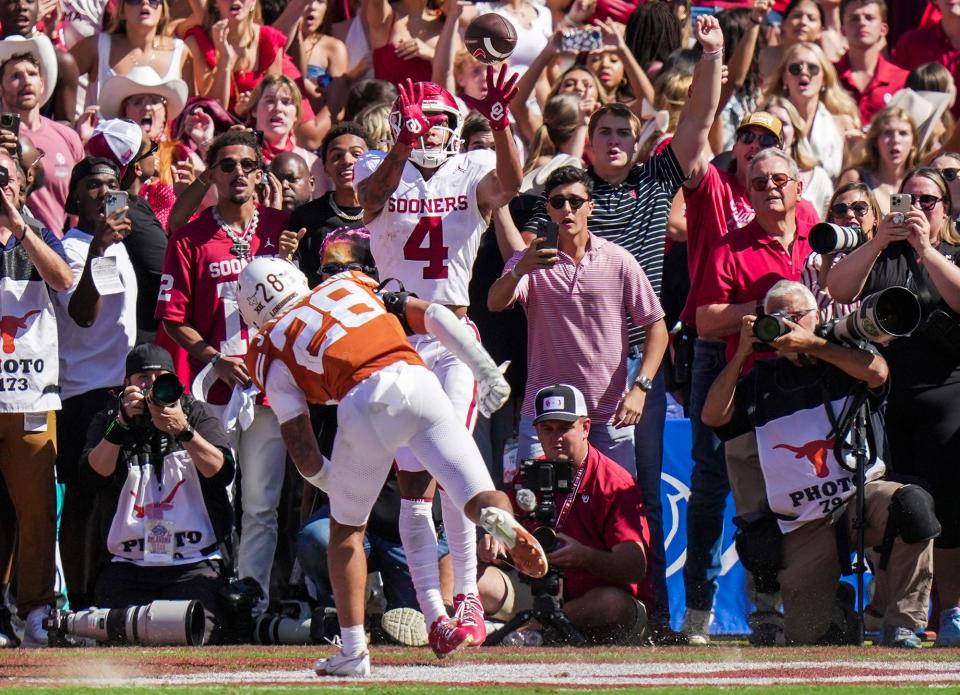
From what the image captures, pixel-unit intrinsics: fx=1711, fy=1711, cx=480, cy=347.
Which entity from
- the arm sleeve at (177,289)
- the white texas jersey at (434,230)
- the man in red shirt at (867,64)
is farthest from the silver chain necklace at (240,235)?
the man in red shirt at (867,64)

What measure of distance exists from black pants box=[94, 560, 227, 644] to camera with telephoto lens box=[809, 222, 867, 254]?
3534 mm

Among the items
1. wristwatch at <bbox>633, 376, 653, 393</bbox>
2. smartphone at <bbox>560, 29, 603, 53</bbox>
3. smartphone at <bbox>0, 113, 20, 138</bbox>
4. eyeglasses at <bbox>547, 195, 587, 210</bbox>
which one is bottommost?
wristwatch at <bbox>633, 376, 653, 393</bbox>

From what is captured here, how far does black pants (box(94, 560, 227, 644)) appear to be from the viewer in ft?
29.5

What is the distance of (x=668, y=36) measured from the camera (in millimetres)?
12336

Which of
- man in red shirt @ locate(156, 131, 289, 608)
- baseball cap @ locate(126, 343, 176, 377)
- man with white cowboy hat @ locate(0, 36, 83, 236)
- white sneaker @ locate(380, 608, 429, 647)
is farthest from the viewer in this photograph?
man with white cowboy hat @ locate(0, 36, 83, 236)

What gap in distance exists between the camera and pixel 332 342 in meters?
6.96

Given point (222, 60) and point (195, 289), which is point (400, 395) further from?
point (222, 60)

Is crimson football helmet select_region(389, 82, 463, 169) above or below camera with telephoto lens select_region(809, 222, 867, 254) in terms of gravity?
above

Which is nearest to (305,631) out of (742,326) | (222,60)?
(742,326)

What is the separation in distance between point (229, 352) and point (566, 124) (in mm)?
2576

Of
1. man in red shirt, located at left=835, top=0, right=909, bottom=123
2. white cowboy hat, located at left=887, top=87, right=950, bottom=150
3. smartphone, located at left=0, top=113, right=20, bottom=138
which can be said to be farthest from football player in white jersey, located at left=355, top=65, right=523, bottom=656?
man in red shirt, located at left=835, top=0, right=909, bottom=123

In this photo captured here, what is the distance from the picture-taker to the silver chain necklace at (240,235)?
966 cm

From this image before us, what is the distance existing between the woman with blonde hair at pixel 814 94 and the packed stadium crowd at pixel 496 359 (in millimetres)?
842

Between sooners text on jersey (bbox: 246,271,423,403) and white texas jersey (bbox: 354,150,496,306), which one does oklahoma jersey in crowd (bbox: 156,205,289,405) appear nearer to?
white texas jersey (bbox: 354,150,496,306)
